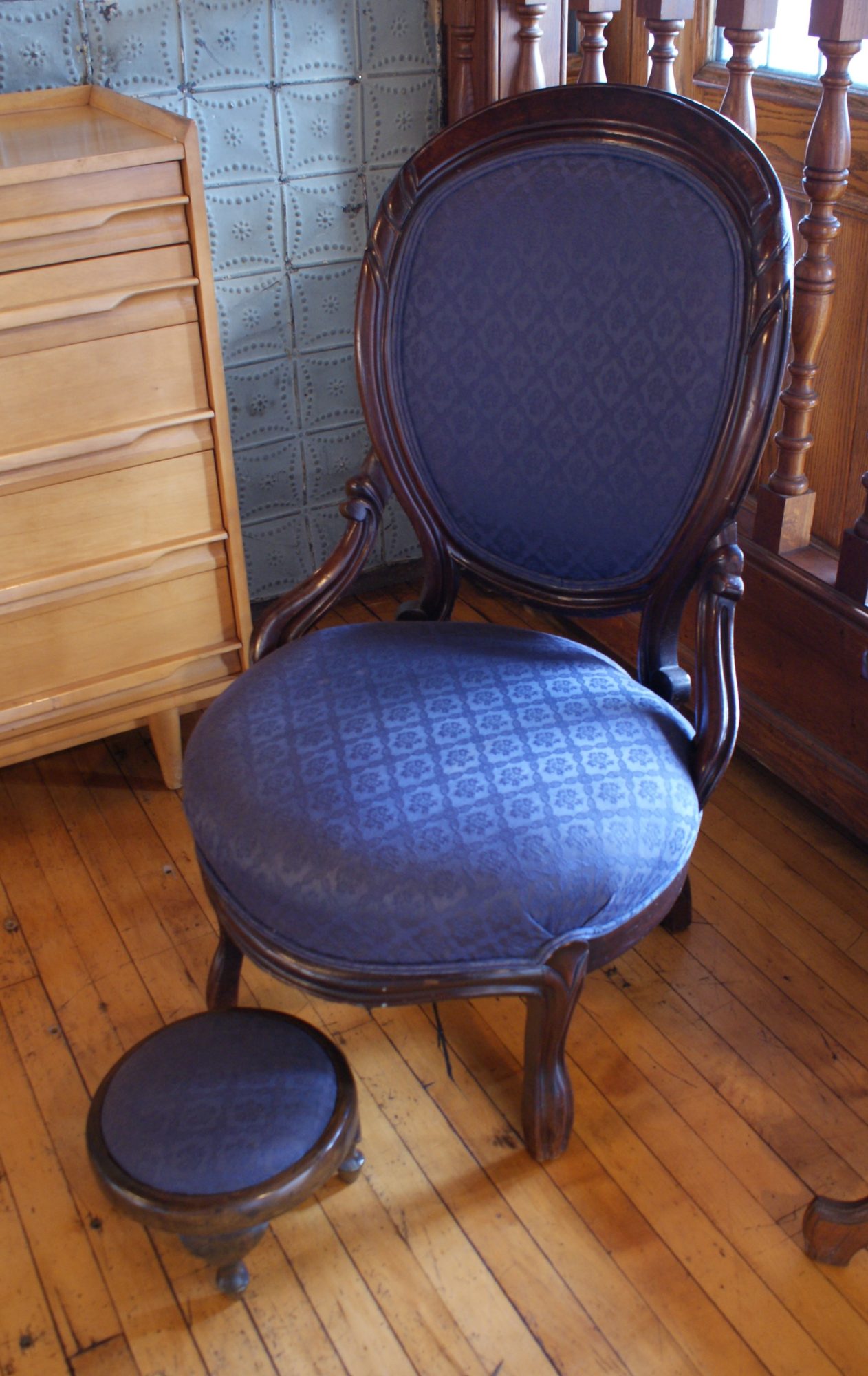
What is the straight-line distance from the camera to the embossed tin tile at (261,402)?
2.50m

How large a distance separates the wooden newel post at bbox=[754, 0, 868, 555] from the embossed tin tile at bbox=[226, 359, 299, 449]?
993 millimetres

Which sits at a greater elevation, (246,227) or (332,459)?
(246,227)

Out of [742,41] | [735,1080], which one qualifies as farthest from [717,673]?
[742,41]

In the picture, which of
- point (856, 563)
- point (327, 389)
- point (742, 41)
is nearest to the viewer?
point (742, 41)

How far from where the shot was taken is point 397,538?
9.42 feet

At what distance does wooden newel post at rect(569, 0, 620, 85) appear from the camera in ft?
6.88

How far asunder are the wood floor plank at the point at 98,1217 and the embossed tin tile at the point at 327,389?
1.29 metres

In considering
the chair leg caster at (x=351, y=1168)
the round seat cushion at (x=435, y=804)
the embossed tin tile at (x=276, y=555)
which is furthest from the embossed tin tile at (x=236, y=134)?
the chair leg caster at (x=351, y=1168)

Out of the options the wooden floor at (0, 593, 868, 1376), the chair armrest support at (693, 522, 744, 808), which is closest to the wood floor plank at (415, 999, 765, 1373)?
the wooden floor at (0, 593, 868, 1376)

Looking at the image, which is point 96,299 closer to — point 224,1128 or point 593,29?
point 593,29

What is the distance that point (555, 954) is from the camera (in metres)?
1.40

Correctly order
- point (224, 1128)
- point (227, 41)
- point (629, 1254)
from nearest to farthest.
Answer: point (224, 1128) → point (629, 1254) → point (227, 41)

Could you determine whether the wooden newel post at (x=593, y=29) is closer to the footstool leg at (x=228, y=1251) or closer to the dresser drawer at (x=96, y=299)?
the dresser drawer at (x=96, y=299)

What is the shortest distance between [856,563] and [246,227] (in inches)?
50.9
